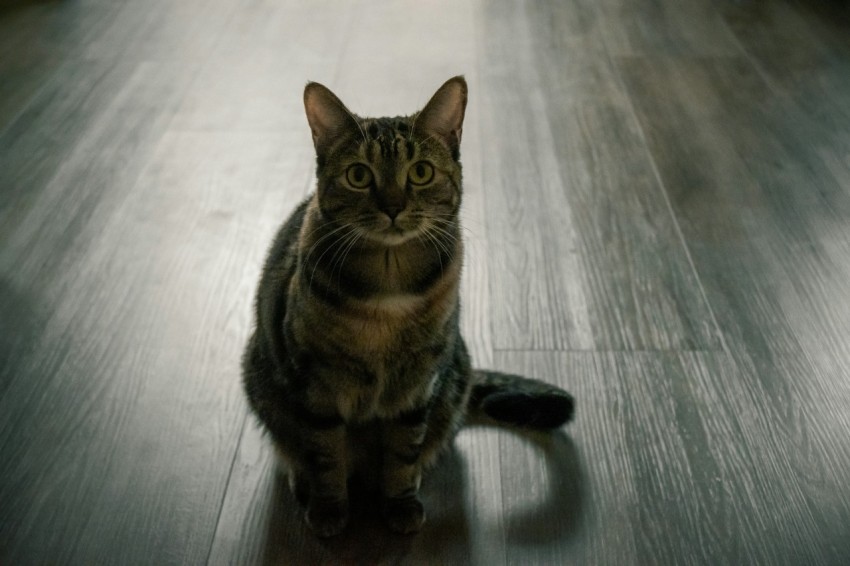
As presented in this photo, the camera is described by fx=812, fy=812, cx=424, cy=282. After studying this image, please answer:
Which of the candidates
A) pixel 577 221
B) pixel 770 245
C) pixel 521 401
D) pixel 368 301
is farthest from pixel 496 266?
pixel 368 301

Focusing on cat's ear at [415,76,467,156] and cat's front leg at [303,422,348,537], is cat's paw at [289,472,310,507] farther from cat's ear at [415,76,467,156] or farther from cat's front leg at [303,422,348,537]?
cat's ear at [415,76,467,156]

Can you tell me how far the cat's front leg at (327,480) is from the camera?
3.67ft

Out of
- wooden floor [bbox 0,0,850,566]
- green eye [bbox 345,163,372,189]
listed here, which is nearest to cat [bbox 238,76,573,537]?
green eye [bbox 345,163,372,189]

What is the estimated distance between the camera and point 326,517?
119 centimetres

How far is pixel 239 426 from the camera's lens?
4.50 feet

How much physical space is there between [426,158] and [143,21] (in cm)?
209

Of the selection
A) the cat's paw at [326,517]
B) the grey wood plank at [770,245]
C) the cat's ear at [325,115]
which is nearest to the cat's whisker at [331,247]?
the cat's ear at [325,115]

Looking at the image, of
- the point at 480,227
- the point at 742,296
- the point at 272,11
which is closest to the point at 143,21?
the point at 272,11

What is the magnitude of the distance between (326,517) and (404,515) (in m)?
0.11

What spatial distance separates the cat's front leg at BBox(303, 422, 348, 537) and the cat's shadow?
2cm

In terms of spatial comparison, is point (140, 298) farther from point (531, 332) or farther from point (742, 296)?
point (742, 296)

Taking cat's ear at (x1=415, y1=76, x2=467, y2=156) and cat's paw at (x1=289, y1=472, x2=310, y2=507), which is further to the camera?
cat's paw at (x1=289, y1=472, x2=310, y2=507)

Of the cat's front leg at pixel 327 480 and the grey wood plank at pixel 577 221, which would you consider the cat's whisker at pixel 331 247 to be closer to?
the cat's front leg at pixel 327 480

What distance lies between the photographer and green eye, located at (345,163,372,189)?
1.03 meters
